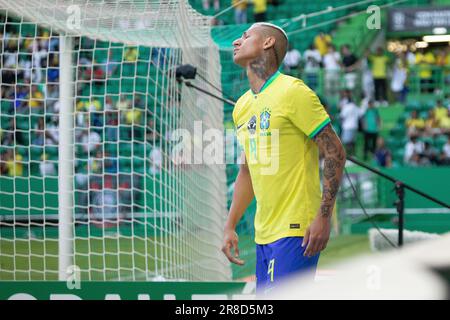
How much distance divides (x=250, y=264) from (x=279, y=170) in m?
3.99

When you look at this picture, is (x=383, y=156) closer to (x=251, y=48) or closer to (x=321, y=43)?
(x=321, y=43)

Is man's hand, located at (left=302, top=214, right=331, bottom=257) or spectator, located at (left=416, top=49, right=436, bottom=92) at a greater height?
spectator, located at (left=416, top=49, right=436, bottom=92)

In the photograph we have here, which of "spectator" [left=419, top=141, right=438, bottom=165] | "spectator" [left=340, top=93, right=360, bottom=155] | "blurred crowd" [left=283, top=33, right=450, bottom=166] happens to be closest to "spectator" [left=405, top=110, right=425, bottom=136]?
"blurred crowd" [left=283, top=33, right=450, bottom=166]

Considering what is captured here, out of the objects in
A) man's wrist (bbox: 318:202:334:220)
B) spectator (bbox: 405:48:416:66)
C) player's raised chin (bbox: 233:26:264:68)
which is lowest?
man's wrist (bbox: 318:202:334:220)

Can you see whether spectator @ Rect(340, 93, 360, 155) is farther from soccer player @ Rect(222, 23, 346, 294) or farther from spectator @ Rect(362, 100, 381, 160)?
soccer player @ Rect(222, 23, 346, 294)

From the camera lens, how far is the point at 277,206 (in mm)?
3625

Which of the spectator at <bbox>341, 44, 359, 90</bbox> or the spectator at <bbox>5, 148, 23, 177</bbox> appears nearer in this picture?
the spectator at <bbox>5, 148, 23, 177</bbox>

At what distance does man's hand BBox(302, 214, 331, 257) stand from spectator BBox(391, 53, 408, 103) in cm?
1200

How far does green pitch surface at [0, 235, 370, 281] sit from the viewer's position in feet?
19.4

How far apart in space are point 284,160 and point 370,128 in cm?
1041

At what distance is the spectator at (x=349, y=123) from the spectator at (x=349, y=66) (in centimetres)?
31

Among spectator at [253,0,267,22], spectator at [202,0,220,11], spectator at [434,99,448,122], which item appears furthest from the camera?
spectator at [434,99,448,122]
